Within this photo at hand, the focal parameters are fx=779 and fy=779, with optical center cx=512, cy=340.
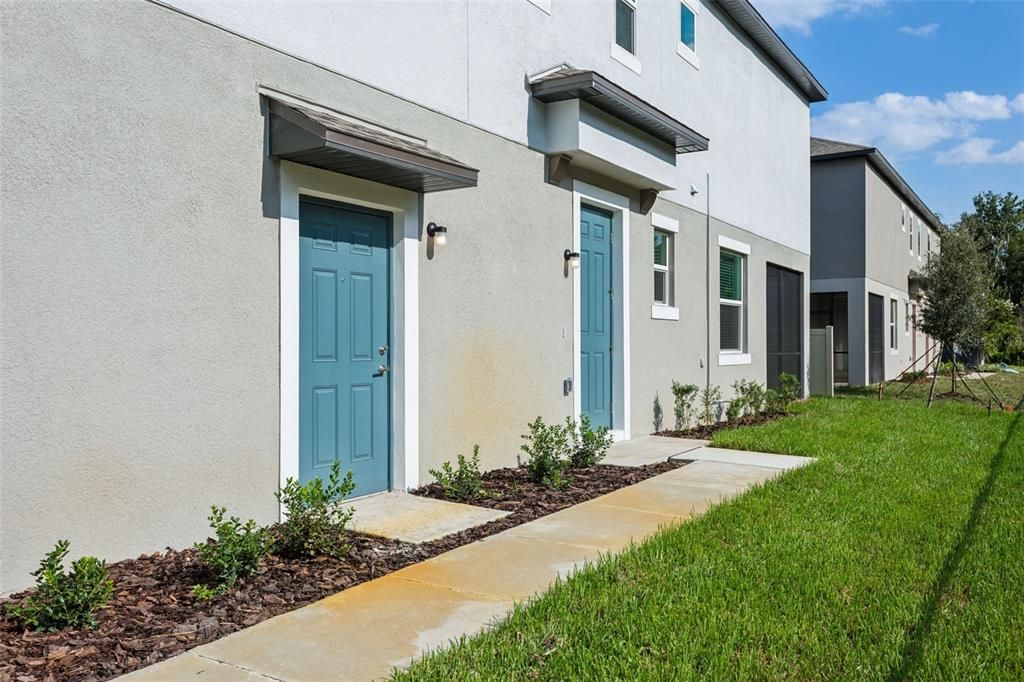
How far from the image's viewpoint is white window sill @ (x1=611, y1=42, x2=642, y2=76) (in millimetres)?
9703

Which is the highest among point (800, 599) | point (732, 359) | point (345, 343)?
point (345, 343)

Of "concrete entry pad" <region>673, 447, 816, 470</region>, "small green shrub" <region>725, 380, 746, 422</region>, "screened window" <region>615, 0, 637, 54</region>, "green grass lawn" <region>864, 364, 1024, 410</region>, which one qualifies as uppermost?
"screened window" <region>615, 0, 637, 54</region>

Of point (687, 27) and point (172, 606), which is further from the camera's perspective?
point (687, 27)

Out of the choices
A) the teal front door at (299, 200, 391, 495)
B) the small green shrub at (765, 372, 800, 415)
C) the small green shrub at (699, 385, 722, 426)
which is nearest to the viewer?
the teal front door at (299, 200, 391, 495)

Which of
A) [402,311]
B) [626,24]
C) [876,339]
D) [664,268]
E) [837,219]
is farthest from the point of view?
[876,339]

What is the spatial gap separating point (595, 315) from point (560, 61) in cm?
300

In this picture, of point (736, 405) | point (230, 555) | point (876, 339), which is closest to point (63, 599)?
point (230, 555)

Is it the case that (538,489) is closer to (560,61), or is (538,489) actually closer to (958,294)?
(560,61)

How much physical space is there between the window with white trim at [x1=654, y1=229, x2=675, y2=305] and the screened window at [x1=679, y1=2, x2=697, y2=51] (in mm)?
2986

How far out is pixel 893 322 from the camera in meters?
25.7

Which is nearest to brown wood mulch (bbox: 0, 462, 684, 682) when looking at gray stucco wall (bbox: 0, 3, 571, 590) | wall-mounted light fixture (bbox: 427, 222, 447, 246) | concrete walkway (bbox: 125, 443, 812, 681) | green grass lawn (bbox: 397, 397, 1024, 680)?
concrete walkway (bbox: 125, 443, 812, 681)

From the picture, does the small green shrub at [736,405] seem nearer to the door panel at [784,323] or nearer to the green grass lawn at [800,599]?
the door panel at [784,323]

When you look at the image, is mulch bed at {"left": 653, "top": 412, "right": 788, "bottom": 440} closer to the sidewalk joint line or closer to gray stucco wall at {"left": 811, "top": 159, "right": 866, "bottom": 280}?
the sidewalk joint line

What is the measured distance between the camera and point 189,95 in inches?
193
